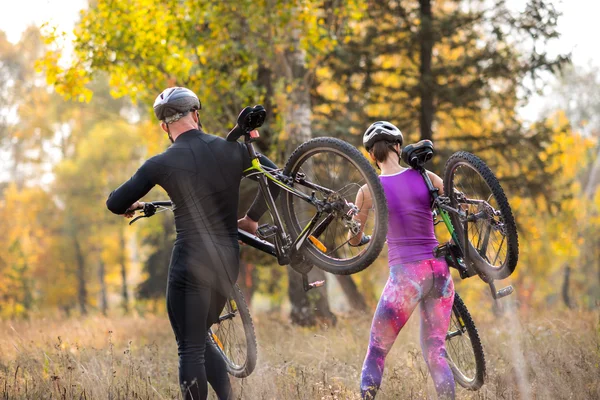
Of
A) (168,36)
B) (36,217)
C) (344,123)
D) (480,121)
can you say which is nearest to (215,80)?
(168,36)

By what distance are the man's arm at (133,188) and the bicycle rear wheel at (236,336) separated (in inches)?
42.9

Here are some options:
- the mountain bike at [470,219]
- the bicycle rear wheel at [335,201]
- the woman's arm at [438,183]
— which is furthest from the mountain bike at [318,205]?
the woman's arm at [438,183]

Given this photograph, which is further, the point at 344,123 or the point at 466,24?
the point at 466,24

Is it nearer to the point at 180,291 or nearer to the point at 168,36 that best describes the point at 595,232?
the point at 168,36

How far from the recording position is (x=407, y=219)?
4.64m

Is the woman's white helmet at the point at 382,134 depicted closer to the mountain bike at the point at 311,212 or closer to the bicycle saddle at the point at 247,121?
the mountain bike at the point at 311,212

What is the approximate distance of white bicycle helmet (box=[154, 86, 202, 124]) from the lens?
14.3ft

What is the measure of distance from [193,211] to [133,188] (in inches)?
16.3

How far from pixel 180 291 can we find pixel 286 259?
88 cm

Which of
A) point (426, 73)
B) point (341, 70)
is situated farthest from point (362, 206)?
point (426, 73)

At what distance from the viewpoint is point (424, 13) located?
13656 millimetres

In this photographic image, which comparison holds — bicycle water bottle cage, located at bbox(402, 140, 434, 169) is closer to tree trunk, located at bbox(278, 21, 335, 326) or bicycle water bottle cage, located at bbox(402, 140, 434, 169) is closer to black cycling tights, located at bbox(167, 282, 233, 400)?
black cycling tights, located at bbox(167, 282, 233, 400)

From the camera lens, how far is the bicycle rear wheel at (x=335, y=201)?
4.28 m

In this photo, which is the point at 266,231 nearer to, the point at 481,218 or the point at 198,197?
the point at 198,197
